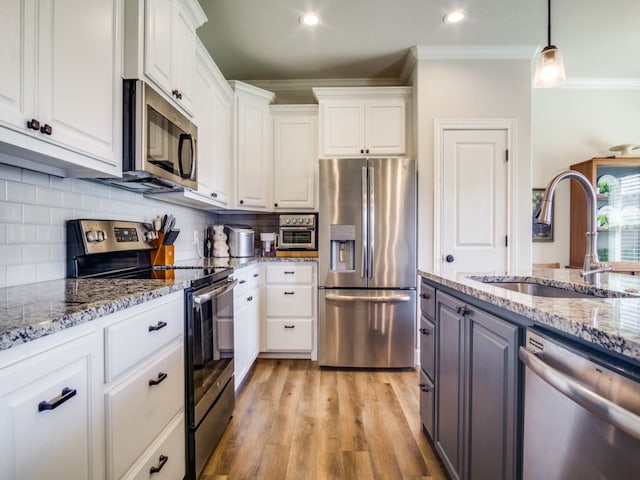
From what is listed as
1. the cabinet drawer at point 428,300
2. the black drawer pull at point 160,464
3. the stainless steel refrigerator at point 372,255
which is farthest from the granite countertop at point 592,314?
the stainless steel refrigerator at point 372,255

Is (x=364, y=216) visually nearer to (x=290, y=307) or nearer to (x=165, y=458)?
(x=290, y=307)

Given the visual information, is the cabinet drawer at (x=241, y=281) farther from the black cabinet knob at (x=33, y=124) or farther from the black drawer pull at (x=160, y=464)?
the black cabinet knob at (x=33, y=124)

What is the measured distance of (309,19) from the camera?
7.76 ft

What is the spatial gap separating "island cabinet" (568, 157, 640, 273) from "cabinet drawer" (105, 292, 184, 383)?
377cm

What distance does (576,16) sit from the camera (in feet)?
7.70

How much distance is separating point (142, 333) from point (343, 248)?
6.20 feet

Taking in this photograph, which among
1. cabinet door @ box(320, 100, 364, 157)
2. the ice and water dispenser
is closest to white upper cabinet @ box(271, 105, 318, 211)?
cabinet door @ box(320, 100, 364, 157)

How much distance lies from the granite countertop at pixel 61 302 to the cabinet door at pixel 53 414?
0.06 metres

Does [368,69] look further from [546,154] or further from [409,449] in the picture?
[409,449]

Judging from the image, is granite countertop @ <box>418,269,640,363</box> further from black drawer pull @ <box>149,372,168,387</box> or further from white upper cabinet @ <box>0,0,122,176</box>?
white upper cabinet @ <box>0,0,122,176</box>

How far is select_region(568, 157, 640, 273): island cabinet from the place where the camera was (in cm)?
318

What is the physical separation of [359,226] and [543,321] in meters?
1.95

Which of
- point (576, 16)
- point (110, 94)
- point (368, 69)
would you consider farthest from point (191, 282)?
point (576, 16)

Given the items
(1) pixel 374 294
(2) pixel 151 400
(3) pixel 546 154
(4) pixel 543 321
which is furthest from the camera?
(3) pixel 546 154
